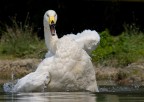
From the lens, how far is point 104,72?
2023 centimetres

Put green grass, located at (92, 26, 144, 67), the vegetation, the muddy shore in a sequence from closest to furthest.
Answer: the muddy shore → green grass, located at (92, 26, 144, 67) → the vegetation

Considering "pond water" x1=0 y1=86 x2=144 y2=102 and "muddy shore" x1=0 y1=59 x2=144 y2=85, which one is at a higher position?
"muddy shore" x1=0 y1=59 x2=144 y2=85

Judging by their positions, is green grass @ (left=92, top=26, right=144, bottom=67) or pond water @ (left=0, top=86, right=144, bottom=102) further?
green grass @ (left=92, top=26, right=144, bottom=67)

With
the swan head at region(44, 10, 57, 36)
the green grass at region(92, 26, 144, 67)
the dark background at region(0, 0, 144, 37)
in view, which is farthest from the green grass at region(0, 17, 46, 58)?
the swan head at region(44, 10, 57, 36)

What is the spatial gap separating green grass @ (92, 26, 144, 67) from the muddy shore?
0.50 metres

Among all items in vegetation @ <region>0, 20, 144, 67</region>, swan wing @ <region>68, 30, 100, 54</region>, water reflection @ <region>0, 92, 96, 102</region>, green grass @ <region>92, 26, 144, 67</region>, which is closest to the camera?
Answer: water reflection @ <region>0, 92, 96, 102</region>

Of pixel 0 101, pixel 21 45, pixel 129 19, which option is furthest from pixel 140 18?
pixel 0 101

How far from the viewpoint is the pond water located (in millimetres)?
13078

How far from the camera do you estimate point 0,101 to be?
12914 mm

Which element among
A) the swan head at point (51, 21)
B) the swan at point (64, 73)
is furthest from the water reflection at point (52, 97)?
the swan head at point (51, 21)

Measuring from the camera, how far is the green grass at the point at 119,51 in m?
20.9

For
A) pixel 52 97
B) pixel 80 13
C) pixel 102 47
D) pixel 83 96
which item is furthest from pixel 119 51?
pixel 52 97

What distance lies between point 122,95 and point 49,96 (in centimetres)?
132

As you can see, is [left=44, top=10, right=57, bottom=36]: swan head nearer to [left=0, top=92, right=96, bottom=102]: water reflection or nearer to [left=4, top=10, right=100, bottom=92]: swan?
[left=4, top=10, right=100, bottom=92]: swan
